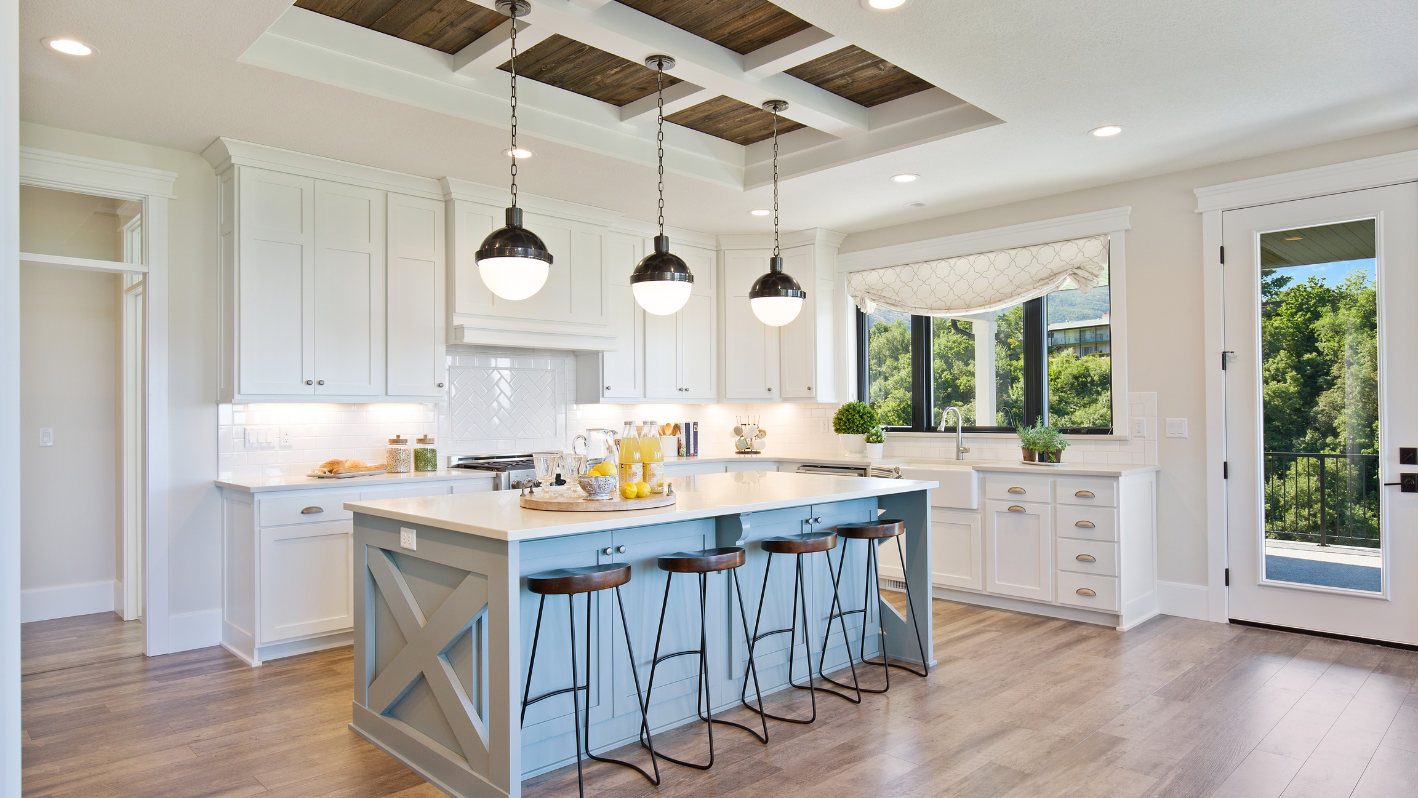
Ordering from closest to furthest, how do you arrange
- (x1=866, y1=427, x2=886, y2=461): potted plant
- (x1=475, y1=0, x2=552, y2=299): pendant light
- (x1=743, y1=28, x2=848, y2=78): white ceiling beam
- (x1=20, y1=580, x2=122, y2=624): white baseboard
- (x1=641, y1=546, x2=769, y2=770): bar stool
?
(x1=641, y1=546, x2=769, y2=770): bar stool
(x1=475, y1=0, x2=552, y2=299): pendant light
(x1=743, y1=28, x2=848, y2=78): white ceiling beam
(x1=20, y1=580, x2=122, y2=624): white baseboard
(x1=866, y1=427, x2=886, y2=461): potted plant

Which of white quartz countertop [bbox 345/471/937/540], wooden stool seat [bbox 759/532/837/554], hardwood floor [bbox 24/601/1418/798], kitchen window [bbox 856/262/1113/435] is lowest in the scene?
hardwood floor [bbox 24/601/1418/798]

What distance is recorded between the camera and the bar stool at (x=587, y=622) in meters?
2.59

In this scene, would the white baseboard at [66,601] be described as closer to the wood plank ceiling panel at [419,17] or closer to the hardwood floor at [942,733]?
the hardwood floor at [942,733]

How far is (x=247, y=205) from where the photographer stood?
427cm

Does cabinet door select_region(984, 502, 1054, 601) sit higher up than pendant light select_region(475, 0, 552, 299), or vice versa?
pendant light select_region(475, 0, 552, 299)

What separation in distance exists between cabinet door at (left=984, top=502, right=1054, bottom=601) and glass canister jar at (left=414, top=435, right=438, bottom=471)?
10.8 ft

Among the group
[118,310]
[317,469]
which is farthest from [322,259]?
[118,310]

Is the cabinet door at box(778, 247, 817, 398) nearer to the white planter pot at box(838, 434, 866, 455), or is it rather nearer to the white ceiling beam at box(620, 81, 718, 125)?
the white planter pot at box(838, 434, 866, 455)

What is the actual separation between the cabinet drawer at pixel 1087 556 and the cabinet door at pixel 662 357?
2822 millimetres

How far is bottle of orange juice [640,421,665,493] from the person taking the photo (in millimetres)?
3275

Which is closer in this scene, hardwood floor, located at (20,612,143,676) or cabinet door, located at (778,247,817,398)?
hardwood floor, located at (20,612,143,676)

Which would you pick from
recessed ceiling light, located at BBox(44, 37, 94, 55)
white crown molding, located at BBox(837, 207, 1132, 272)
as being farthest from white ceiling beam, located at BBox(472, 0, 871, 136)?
white crown molding, located at BBox(837, 207, 1132, 272)

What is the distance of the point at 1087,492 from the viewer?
15.5 ft

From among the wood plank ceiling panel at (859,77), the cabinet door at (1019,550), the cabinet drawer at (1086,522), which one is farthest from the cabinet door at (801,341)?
the cabinet drawer at (1086,522)
